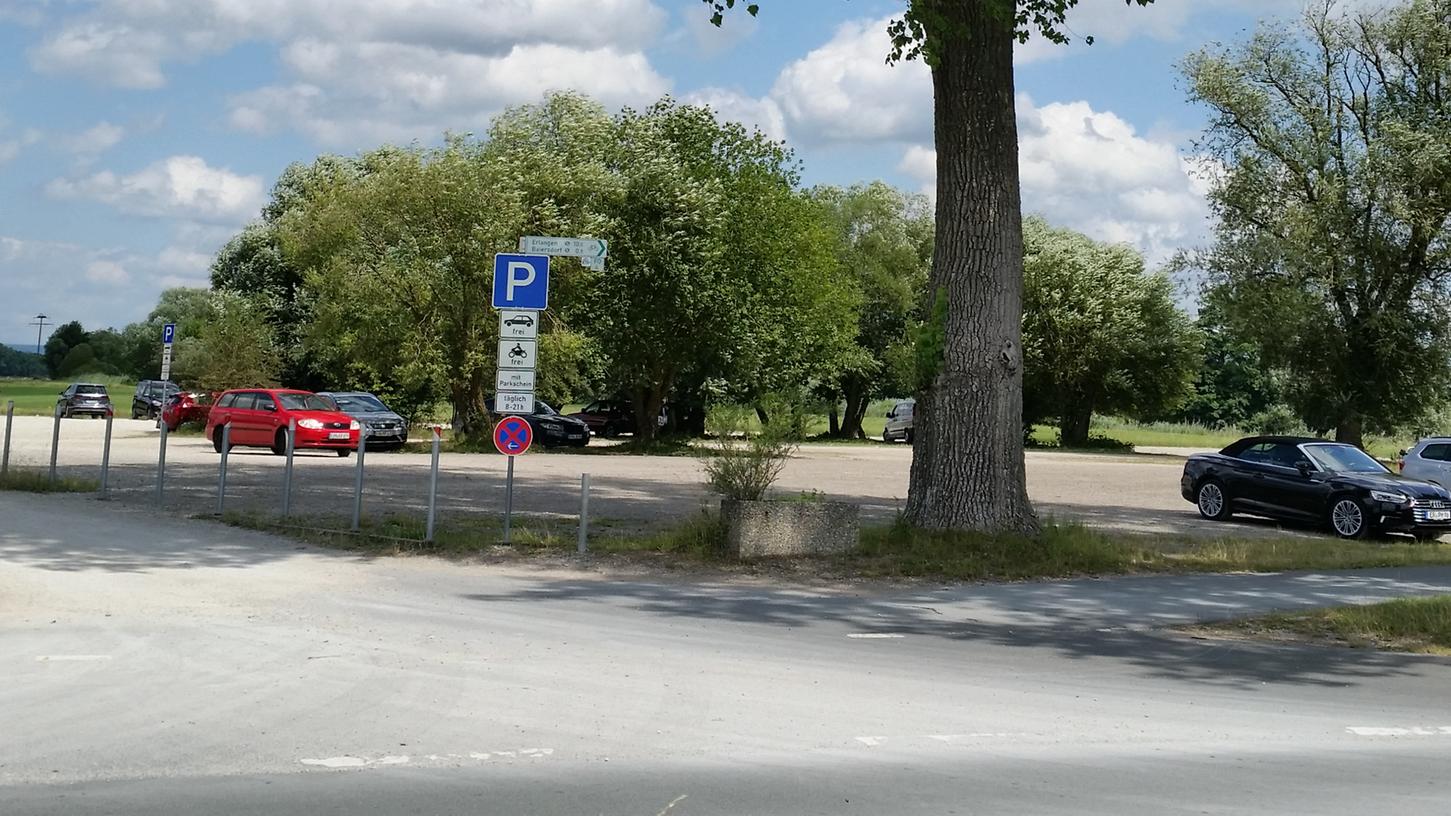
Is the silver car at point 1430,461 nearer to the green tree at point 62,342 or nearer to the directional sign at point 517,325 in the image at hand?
the directional sign at point 517,325

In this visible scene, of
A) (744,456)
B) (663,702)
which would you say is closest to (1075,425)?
(744,456)

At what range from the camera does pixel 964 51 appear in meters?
16.2

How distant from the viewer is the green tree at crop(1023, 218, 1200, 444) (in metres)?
59.4

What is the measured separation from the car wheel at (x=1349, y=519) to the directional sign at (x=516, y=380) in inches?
524

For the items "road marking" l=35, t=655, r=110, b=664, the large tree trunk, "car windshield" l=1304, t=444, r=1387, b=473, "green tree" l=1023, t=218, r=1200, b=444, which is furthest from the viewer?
"green tree" l=1023, t=218, r=1200, b=444

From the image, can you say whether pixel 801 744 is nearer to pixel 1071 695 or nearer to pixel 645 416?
pixel 1071 695

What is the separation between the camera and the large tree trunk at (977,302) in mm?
16094

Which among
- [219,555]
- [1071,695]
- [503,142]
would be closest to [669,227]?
[503,142]

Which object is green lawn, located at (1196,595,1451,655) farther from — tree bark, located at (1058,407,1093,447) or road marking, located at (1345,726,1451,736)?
tree bark, located at (1058,407,1093,447)

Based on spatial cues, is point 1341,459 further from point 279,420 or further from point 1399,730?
point 279,420

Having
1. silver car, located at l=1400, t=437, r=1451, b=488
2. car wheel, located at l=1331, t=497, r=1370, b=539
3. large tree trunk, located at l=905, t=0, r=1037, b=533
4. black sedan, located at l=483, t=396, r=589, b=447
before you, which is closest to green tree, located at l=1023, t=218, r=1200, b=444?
black sedan, located at l=483, t=396, r=589, b=447

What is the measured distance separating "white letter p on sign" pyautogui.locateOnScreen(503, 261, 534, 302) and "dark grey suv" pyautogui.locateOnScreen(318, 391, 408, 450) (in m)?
22.5

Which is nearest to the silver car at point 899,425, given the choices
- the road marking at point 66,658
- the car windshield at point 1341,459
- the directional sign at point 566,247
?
the car windshield at point 1341,459

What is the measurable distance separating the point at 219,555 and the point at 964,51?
386 inches
